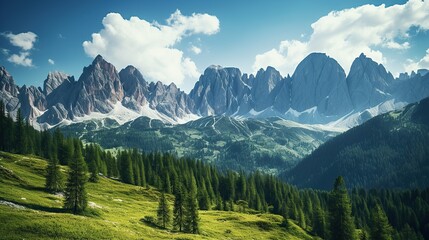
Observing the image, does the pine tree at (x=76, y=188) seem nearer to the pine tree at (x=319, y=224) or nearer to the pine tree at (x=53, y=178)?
the pine tree at (x=53, y=178)

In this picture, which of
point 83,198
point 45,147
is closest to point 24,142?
point 45,147

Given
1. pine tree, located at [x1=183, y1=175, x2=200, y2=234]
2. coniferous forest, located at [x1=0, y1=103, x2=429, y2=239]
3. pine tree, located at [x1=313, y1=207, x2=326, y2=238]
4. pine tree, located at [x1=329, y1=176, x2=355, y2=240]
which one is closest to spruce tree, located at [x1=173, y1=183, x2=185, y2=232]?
coniferous forest, located at [x1=0, y1=103, x2=429, y2=239]

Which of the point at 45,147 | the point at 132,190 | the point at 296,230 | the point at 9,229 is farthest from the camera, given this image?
the point at 45,147

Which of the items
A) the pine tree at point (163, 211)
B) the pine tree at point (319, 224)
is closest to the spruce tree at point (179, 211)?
the pine tree at point (163, 211)

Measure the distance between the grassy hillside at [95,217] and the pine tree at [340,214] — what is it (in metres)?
20.8

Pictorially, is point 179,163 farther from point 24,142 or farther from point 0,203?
point 0,203

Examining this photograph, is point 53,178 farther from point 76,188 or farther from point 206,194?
point 206,194

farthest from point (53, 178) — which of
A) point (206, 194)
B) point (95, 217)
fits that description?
point (206, 194)

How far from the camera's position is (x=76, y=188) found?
60.8 m

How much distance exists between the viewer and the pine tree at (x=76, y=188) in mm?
60750

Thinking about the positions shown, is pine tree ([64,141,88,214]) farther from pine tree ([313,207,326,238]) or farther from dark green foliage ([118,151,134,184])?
pine tree ([313,207,326,238])

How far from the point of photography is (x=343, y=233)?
2800 inches

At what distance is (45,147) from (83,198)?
9818 centimetres

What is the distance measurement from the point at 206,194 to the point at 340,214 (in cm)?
5981
